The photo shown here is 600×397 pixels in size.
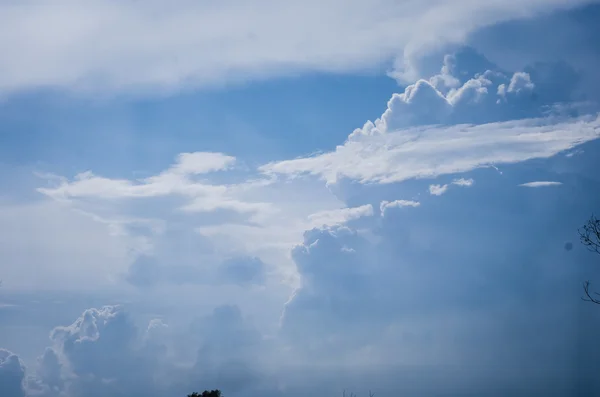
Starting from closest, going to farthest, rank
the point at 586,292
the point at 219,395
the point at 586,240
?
the point at 586,292 < the point at 586,240 < the point at 219,395

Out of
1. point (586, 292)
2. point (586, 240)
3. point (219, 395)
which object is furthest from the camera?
point (219, 395)

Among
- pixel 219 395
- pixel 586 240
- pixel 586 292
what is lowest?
pixel 219 395

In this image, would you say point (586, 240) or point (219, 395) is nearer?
point (586, 240)

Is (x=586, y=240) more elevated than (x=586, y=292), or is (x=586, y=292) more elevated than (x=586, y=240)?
(x=586, y=240)

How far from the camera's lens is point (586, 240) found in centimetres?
3656

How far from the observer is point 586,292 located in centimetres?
3381

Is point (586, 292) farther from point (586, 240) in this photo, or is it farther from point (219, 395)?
point (219, 395)

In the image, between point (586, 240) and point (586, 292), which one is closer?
point (586, 292)

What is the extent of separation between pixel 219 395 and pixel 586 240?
2315 inches

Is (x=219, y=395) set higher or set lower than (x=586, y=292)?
lower

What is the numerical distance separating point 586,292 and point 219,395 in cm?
5631

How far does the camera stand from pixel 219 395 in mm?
62781

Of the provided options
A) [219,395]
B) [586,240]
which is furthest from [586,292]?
[219,395]

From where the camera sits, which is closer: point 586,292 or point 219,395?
point 586,292
